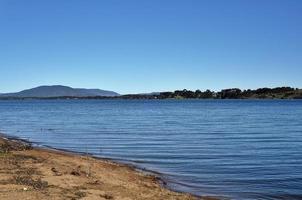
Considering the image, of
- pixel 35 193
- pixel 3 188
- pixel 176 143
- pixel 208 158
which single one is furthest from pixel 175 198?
pixel 176 143

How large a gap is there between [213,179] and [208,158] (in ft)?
20.1

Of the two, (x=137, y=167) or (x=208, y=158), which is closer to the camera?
(x=137, y=167)

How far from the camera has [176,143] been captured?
111ft

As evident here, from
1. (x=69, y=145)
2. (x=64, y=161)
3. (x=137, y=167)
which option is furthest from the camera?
(x=69, y=145)

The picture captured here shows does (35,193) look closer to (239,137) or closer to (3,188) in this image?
(3,188)

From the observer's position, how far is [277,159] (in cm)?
2512

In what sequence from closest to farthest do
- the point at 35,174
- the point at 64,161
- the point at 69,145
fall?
the point at 35,174, the point at 64,161, the point at 69,145

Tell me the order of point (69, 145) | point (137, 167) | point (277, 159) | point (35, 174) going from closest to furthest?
point (35, 174)
point (137, 167)
point (277, 159)
point (69, 145)

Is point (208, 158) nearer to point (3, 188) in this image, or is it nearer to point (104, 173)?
point (104, 173)

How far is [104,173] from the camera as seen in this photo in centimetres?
1791

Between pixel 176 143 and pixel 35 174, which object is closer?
pixel 35 174

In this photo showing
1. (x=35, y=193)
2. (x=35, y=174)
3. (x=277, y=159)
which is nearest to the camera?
(x=35, y=193)

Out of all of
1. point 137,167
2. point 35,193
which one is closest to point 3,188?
point 35,193

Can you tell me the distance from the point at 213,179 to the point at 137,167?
169 inches
